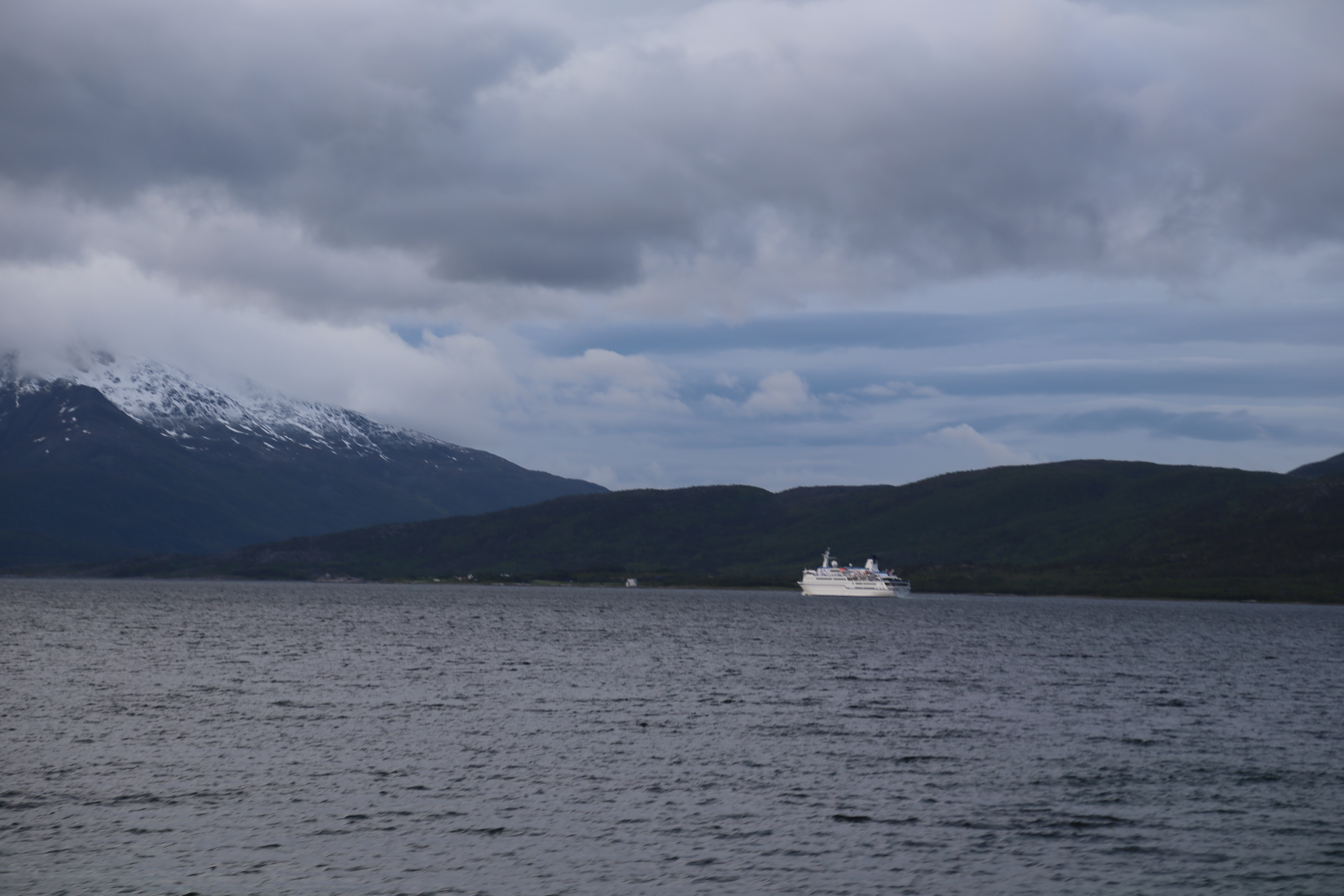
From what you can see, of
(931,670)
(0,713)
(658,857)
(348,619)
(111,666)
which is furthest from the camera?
(348,619)

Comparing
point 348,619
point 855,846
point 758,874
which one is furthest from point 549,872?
point 348,619

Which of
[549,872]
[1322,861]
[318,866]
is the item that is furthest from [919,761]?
[318,866]

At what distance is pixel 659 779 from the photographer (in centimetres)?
4997

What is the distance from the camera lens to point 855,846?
3891 centimetres

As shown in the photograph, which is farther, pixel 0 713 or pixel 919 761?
pixel 0 713

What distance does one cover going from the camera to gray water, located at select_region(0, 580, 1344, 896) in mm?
35594

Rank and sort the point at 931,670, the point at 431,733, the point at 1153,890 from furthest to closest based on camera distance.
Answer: the point at 931,670, the point at 431,733, the point at 1153,890

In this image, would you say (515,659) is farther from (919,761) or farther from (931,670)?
(919,761)

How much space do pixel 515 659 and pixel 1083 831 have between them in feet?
248

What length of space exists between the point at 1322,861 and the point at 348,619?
551 feet

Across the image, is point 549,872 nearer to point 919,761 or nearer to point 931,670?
point 919,761

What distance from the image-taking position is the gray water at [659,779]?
35.6 meters

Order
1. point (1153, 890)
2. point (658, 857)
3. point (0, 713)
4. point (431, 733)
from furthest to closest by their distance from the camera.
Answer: point (0, 713) → point (431, 733) → point (658, 857) → point (1153, 890)

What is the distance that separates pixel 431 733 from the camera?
61.7m
